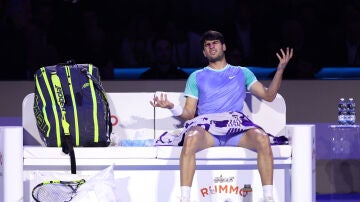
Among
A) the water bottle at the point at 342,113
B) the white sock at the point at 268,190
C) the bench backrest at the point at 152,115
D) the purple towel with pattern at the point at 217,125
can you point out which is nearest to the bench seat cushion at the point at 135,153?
the purple towel with pattern at the point at 217,125

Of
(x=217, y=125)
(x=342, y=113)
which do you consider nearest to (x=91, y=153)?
(x=217, y=125)

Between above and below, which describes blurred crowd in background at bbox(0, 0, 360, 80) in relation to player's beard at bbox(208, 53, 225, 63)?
above

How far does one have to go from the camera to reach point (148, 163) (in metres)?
6.43

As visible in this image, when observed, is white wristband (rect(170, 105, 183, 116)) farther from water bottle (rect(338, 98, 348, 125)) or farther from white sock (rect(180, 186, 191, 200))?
water bottle (rect(338, 98, 348, 125))

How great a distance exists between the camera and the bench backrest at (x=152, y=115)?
22.6 ft

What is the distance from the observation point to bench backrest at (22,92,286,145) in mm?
6887

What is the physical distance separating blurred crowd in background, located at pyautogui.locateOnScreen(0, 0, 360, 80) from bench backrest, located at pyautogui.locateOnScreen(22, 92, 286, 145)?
1522 millimetres

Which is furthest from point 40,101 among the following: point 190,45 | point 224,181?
point 190,45

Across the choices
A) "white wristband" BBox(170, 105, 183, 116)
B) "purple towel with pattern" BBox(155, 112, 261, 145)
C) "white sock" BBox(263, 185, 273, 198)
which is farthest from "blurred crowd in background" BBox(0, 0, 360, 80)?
"white sock" BBox(263, 185, 273, 198)

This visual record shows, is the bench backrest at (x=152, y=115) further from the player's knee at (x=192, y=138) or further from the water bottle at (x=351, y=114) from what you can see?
the water bottle at (x=351, y=114)

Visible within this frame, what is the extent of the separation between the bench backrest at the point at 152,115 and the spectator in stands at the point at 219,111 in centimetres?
13

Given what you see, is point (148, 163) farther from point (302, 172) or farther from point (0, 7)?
point (0, 7)

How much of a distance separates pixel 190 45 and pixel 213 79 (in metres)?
1.84

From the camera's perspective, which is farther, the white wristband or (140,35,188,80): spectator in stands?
(140,35,188,80): spectator in stands
